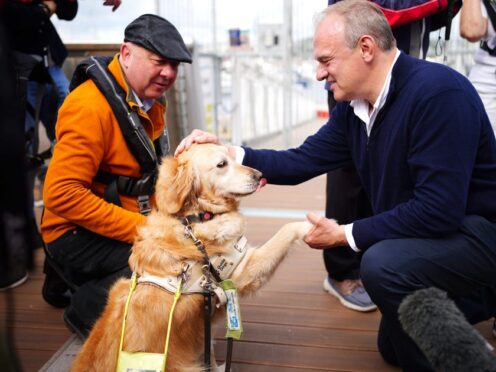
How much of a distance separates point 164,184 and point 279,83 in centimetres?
602

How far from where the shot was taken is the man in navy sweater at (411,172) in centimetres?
172

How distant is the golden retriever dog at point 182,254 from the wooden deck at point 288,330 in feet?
0.97

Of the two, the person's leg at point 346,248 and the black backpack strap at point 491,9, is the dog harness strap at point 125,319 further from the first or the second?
the black backpack strap at point 491,9

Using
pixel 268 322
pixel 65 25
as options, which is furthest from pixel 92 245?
pixel 65 25

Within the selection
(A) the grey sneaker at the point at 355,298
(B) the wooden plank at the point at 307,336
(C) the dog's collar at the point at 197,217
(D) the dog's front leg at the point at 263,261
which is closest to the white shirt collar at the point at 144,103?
(C) the dog's collar at the point at 197,217

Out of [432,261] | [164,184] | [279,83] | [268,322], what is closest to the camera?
[432,261]

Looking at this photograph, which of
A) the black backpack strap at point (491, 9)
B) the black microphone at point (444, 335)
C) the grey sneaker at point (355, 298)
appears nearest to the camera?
the black microphone at point (444, 335)

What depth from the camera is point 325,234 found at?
1970mm

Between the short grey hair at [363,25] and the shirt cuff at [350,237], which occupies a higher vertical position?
the short grey hair at [363,25]

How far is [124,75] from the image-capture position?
232 cm

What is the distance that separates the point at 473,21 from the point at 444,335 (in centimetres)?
199

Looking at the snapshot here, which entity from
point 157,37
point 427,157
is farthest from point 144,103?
point 427,157

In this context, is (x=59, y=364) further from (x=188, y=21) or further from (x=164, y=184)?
(x=188, y=21)

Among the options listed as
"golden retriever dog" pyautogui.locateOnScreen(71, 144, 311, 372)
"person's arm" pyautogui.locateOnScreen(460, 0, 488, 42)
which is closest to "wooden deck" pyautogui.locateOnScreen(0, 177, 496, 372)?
"golden retriever dog" pyautogui.locateOnScreen(71, 144, 311, 372)
